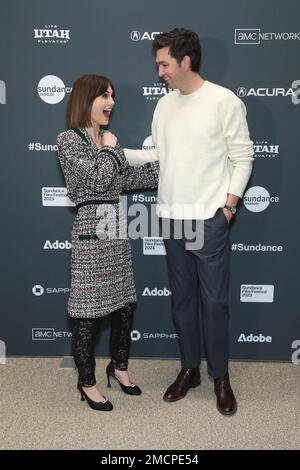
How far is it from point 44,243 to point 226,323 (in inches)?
44.8

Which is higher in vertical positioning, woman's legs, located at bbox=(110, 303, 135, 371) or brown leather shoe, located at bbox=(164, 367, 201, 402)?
woman's legs, located at bbox=(110, 303, 135, 371)

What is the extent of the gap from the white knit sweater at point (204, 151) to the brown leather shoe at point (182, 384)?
85cm

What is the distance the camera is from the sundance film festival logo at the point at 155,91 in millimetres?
2808

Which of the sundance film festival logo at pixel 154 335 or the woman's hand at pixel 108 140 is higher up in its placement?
the woman's hand at pixel 108 140

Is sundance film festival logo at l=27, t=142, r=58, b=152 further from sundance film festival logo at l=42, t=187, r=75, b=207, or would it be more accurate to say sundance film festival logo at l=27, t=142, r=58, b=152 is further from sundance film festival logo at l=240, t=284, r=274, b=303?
sundance film festival logo at l=240, t=284, r=274, b=303

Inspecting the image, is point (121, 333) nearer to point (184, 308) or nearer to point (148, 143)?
point (184, 308)

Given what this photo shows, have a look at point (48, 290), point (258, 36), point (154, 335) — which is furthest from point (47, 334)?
point (258, 36)

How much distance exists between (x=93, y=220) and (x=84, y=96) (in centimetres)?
56

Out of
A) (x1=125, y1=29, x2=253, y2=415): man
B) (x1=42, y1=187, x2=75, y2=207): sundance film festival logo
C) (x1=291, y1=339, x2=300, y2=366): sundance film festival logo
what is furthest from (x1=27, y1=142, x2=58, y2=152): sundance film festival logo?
(x1=291, y1=339, x2=300, y2=366): sundance film festival logo

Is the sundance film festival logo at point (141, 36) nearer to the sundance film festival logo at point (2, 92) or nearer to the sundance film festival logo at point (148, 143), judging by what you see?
the sundance film festival logo at point (148, 143)

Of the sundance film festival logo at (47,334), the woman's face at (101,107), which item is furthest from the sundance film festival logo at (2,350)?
the woman's face at (101,107)

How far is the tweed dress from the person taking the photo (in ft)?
7.63

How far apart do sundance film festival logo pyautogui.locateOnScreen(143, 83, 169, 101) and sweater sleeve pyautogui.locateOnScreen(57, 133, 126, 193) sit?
610mm
